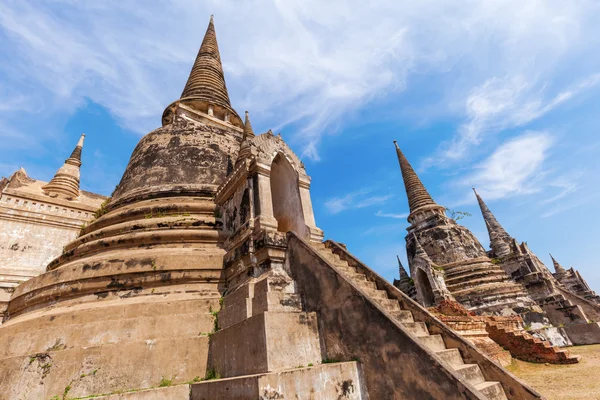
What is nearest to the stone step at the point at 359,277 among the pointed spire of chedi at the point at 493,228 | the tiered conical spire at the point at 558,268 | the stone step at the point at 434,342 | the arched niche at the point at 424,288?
the stone step at the point at 434,342

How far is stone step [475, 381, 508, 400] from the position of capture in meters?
3.66

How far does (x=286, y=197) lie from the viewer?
830cm

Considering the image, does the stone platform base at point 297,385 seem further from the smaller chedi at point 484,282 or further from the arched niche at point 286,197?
the smaller chedi at point 484,282

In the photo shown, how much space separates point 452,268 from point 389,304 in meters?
14.9

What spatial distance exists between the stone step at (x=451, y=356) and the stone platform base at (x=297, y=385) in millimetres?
1231

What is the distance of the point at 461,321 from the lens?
→ 826 centimetres

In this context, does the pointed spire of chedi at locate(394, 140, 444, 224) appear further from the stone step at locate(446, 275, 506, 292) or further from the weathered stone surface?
the weathered stone surface

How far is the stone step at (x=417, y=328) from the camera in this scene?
185 inches

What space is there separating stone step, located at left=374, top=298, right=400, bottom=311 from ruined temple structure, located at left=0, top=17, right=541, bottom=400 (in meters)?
0.04

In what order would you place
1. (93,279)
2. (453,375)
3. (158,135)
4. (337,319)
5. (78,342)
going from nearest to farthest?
(453,375) → (337,319) → (78,342) → (93,279) → (158,135)

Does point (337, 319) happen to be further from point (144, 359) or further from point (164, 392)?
point (144, 359)

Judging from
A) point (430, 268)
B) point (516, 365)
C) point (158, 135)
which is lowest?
point (516, 365)

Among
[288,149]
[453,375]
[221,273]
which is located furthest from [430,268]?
[453,375]

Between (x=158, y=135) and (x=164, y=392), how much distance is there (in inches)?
309
